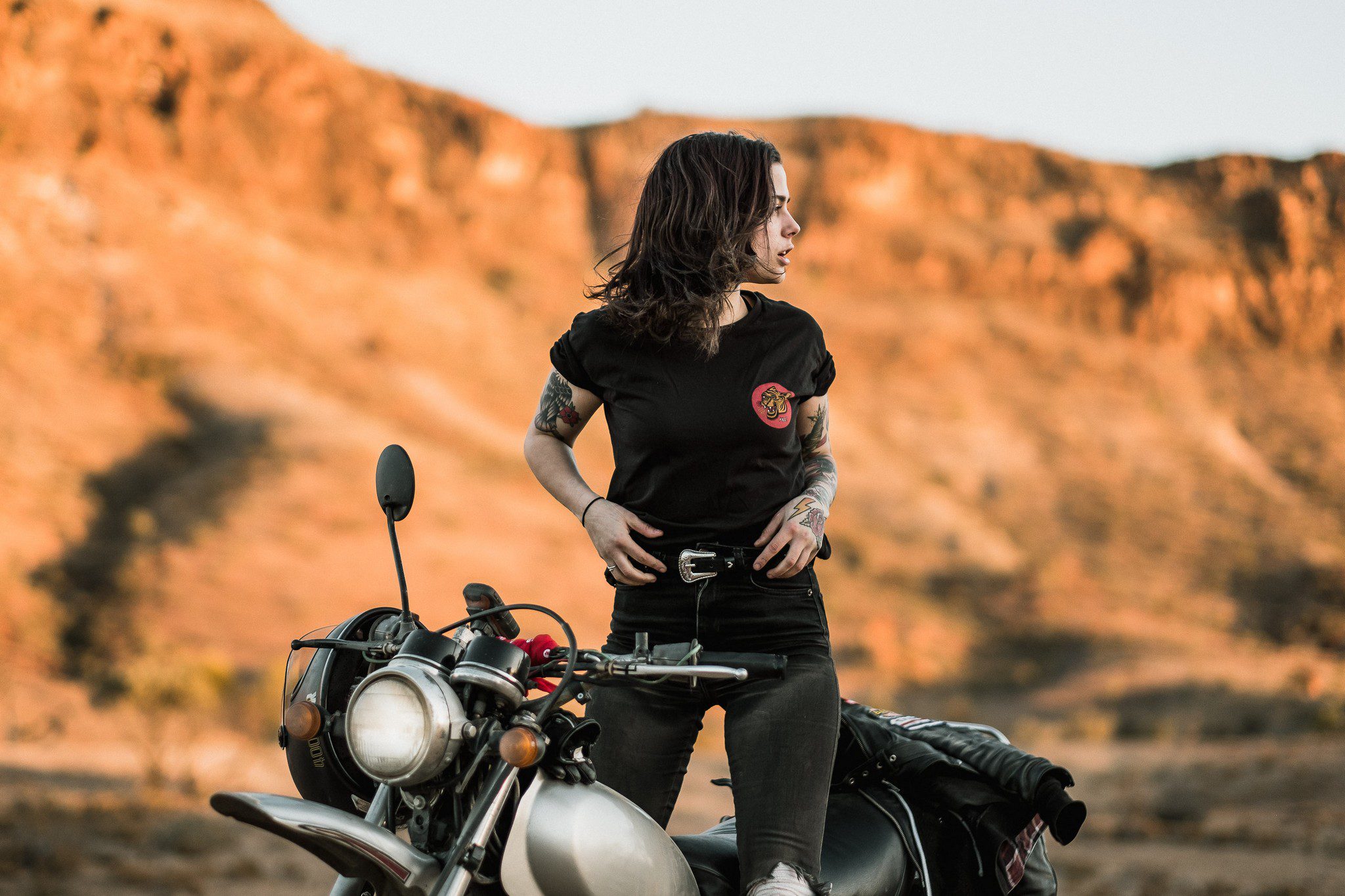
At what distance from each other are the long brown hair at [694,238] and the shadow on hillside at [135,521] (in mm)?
19338

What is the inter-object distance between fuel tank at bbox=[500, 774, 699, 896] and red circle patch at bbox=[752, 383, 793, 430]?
2.76ft

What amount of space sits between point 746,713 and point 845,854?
1.77 feet

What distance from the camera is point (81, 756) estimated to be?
48.0 ft

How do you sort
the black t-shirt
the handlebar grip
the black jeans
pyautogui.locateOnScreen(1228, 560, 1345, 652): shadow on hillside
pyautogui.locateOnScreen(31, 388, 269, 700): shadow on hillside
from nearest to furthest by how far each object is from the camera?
the handlebar grip < the black jeans < the black t-shirt < pyautogui.locateOnScreen(31, 388, 269, 700): shadow on hillside < pyautogui.locateOnScreen(1228, 560, 1345, 652): shadow on hillside

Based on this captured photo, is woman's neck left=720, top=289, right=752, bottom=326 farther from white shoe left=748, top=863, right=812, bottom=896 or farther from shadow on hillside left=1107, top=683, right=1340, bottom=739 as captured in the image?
shadow on hillside left=1107, top=683, right=1340, bottom=739

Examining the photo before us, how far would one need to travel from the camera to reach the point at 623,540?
255 centimetres

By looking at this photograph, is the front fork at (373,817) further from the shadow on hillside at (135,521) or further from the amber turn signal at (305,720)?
the shadow on hillside at (135,521)

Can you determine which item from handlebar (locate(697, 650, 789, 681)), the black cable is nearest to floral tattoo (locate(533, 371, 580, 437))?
the black cable

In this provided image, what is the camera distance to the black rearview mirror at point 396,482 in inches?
97.3

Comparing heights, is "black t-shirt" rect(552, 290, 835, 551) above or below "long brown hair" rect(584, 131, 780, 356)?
below

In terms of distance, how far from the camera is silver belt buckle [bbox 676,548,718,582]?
2510 millimetres

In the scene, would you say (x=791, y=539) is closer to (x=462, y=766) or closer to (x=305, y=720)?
(x=462, y=766)

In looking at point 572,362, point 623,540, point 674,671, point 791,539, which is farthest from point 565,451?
point 674,671

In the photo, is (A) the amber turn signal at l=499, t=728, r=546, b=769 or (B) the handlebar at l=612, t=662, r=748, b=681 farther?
(B) the handlebar at l=612, t=662, r=748, b=681
